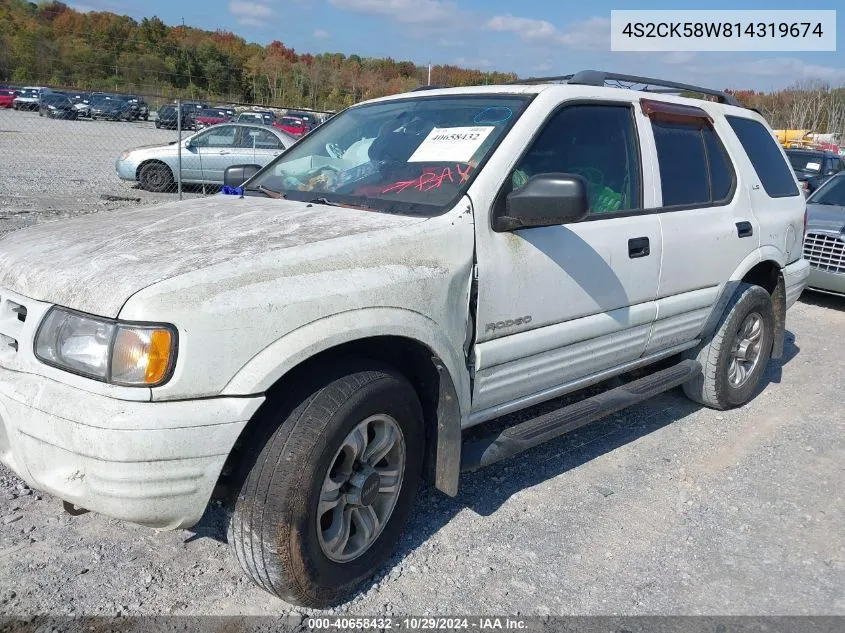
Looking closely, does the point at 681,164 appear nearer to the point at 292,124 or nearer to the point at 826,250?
the point at 826,250

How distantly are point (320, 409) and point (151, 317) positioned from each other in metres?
0.63

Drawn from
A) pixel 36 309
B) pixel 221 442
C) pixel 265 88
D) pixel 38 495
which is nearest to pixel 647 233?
pixel 221 442

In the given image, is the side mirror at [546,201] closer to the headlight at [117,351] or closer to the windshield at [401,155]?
the windshield at [401,155]

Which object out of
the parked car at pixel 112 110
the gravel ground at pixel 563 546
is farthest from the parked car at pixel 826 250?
the parked car at pixel 112 110

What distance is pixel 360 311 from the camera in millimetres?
2551

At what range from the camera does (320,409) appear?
2490 mm

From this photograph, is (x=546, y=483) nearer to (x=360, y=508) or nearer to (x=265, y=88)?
(x=360, y=508)

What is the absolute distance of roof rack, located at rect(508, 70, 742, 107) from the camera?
383 cm

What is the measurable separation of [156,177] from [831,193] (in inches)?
433

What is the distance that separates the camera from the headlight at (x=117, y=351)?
2188 millimetres

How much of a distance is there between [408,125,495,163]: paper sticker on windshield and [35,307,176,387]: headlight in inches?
60.8

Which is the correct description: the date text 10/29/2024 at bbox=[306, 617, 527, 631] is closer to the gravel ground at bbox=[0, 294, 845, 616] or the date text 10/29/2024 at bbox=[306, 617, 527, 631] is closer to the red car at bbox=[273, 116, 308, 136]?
the gravel ground at bbox=[0, 294, 845, 616]

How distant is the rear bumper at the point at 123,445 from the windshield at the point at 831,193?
888 centimetres

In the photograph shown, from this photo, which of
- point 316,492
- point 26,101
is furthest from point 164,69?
point 316,492
